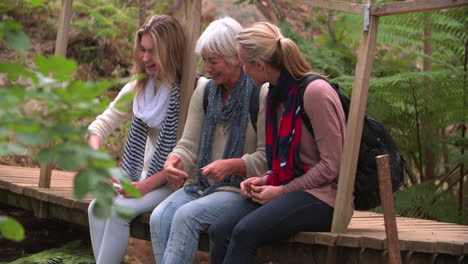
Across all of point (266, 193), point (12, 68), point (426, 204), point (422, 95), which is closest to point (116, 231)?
point (266, 193)

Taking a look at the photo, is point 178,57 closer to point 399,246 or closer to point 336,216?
point 336,216

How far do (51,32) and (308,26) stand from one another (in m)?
3.90

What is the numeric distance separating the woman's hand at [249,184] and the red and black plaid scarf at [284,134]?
4 centimetres

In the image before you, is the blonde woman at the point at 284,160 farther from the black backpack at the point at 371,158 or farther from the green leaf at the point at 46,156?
the green leaf at the point at 46,156

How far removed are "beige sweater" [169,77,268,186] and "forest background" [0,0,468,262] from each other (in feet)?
1.88

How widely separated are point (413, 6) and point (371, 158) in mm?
750

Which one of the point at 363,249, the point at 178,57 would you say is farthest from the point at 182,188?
the point at 363,249

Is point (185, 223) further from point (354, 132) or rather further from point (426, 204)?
point (426, 204)

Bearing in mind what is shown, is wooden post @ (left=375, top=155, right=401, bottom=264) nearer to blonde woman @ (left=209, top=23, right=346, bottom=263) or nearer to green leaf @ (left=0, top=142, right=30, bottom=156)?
blonde woman @ (left=209, top=23, right=346, bottom=263)

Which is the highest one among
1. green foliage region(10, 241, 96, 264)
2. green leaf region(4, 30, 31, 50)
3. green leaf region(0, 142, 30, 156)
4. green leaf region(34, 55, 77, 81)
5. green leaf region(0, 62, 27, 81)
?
green leaf region(4, 30, 31, 50)

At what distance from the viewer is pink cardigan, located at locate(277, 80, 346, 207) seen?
287 centimetres

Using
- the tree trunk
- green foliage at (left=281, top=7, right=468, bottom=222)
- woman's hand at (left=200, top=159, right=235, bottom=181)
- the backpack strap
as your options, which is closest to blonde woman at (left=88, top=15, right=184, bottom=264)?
woman's hand at (left=200, top=159, right=235, bottom=181)

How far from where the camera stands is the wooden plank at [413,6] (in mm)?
2647

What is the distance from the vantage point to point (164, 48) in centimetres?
371
